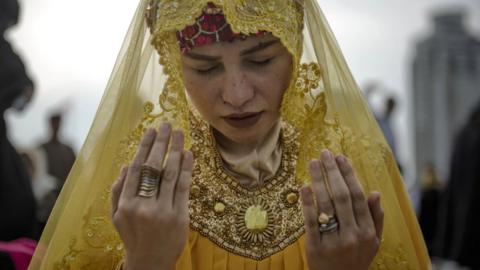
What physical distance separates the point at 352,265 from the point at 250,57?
657 millimetres

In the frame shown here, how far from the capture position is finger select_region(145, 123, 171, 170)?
1.79 m

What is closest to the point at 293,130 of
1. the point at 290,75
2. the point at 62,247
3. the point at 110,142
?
the point at 290,75

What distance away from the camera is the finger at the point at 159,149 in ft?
5.86

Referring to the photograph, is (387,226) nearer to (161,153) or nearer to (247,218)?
(247,218)

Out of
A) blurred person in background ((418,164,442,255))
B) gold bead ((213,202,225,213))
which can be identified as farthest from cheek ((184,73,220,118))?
blurred person in background ((418,164,442,255))

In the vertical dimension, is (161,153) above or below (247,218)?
above

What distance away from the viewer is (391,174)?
2.32 m

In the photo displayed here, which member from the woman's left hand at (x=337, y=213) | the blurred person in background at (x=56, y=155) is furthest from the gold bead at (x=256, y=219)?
the blurred person in background at (x=56, y=155)

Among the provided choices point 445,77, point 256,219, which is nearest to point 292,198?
point 256,219

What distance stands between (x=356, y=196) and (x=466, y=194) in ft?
16.1

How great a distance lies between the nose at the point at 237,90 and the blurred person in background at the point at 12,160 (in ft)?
4.21

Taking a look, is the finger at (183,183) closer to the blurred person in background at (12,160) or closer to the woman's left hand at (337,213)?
the woman's left hand at (337,213)

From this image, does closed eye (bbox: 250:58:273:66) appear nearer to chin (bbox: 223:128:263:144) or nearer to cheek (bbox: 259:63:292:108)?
cheek (bbox: 259:63:292:108)

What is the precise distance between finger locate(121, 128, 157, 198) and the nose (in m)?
0.33
